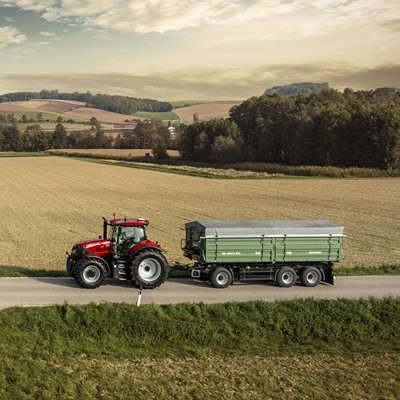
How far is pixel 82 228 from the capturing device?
116ft

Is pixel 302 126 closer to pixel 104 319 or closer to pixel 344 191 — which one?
pixel 344 191

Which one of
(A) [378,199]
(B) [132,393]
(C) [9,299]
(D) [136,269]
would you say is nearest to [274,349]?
(B) [132,393]

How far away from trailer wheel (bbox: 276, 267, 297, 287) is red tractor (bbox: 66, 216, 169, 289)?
456 centimetres

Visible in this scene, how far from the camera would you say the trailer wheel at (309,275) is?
20.5 metres

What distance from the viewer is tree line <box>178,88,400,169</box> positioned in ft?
282

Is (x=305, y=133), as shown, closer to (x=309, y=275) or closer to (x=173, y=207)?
(x=173, y=207)

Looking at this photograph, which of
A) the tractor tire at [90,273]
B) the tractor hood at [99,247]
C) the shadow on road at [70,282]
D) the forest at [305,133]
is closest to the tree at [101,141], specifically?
the forest at [305,133]

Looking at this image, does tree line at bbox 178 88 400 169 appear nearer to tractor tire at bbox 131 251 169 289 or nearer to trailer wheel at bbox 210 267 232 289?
trailer wheel at bbox 210 267 232 289

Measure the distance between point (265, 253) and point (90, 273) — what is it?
688 cm

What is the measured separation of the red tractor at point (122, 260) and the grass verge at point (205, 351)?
7.55 ft

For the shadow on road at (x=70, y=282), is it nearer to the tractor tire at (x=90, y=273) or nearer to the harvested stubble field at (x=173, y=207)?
the tractor tire at (x=90, y=273)

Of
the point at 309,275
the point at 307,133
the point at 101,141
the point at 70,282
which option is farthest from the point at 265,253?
the point at 101,141

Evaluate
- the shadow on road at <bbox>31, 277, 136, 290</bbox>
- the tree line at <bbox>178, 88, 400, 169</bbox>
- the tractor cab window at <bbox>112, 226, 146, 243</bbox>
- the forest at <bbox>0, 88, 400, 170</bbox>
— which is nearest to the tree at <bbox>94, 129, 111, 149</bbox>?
the forest at <bbox>0, 88, 400, 170</bbox>

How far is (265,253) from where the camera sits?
65.9 feet
